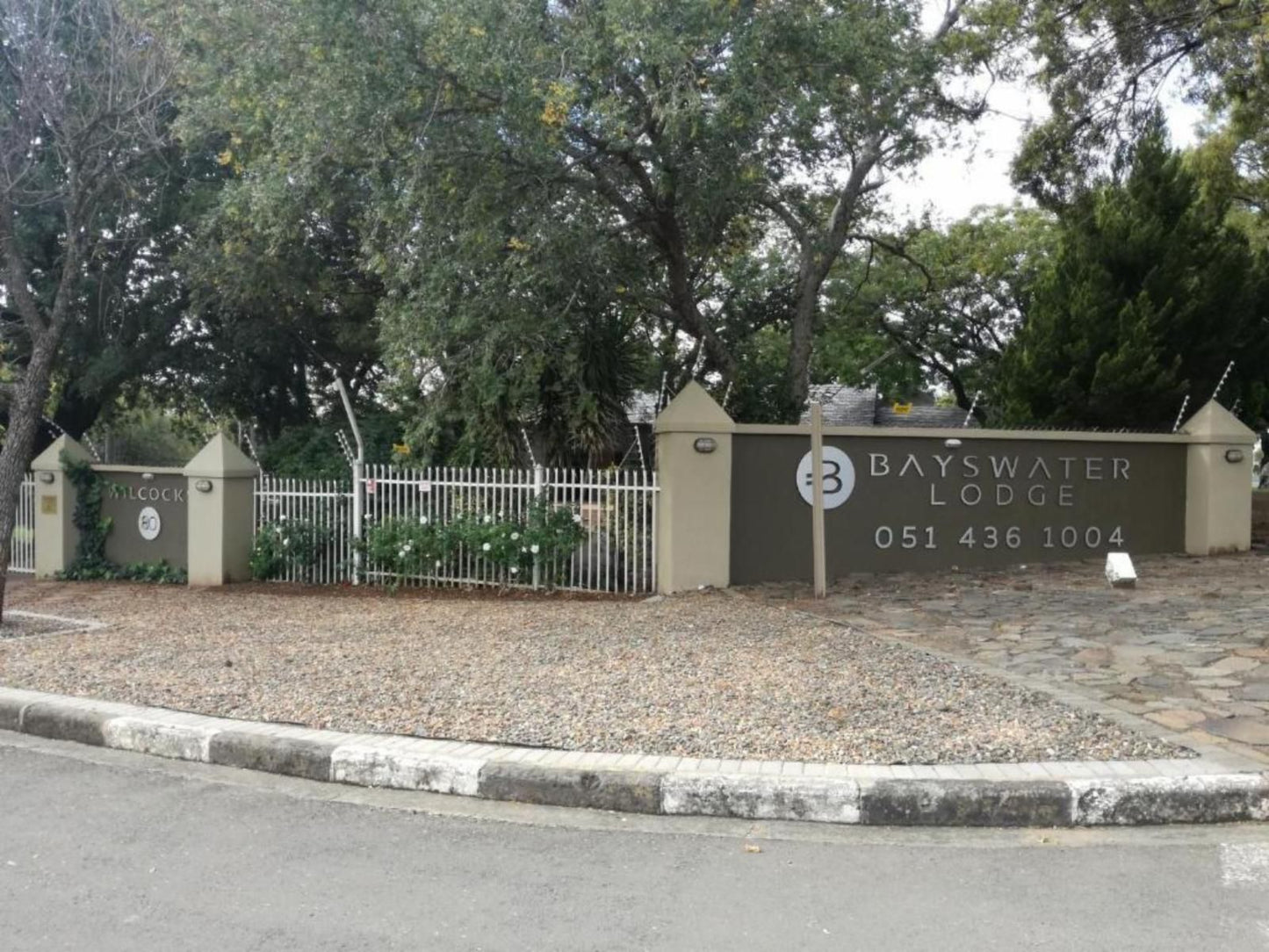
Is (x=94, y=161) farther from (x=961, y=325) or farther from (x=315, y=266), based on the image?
(x=961, y=325)

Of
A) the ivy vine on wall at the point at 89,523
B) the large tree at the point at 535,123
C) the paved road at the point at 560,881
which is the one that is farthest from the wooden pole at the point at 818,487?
the ivy vine on wall at the point at 89,523

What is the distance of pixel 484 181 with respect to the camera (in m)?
10.4

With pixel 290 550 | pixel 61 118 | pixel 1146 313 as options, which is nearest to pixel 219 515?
pixel 290 550

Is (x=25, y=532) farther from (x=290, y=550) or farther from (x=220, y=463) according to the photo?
(x=290, y=550)

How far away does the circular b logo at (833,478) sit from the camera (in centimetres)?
1208

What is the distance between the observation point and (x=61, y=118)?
10.6m

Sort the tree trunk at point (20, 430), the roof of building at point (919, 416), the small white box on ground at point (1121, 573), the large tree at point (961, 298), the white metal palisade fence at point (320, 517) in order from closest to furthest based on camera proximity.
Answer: the tree trunk at point (20, 430) → the small white box on ground at point (1121, 573) → the white metal palisade fence at point (320, 517) → the large tree at point (961, 298) → the roof of building at point (919, 416)

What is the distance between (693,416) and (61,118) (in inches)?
264

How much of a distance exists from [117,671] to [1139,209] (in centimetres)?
1600

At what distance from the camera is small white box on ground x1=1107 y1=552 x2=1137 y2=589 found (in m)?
11.0

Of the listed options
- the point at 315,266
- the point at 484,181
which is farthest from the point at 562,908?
the point at 315,266

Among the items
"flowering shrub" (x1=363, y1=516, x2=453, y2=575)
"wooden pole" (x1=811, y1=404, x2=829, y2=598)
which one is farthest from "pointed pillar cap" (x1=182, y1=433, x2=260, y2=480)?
"wooden pole" (x1=811, y1=404, x2=829, y2=598)

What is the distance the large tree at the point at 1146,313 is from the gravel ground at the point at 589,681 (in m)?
9.19

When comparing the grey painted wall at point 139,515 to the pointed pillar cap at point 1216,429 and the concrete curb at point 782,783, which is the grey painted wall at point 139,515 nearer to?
the concrete curb at point 782,783
